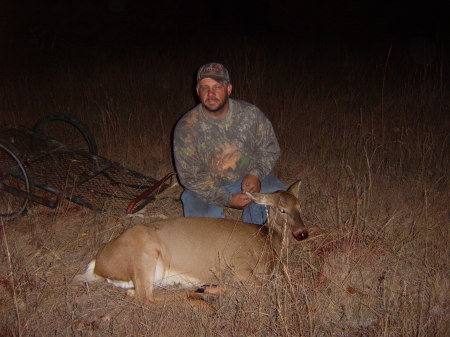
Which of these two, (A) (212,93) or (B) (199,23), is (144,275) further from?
(B) (199,23)

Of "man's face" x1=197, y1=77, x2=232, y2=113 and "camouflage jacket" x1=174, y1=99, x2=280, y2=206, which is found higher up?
"man's face" x1=197, y1=77, x2=232, y2=113

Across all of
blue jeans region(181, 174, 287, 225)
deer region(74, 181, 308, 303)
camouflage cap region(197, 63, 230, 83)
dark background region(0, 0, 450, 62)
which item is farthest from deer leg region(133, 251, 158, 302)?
dark background region(0, 0, 450, 62)

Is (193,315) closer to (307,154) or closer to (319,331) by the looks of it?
(319,331)

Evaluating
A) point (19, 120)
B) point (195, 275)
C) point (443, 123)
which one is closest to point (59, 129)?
point (19, 120)

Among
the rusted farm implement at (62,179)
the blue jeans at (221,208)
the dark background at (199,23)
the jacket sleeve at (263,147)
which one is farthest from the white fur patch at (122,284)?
Answer: the dark background at (199,23)

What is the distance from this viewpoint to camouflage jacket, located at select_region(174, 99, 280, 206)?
3805 mm

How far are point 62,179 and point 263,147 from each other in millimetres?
2427

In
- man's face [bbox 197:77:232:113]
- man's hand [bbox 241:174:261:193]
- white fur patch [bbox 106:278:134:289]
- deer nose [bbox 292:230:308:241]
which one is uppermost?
man's face [bbox 197:77:232:113]

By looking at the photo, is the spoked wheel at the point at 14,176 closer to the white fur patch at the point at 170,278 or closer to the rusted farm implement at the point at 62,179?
the rusted farm implement at the point at 62,179

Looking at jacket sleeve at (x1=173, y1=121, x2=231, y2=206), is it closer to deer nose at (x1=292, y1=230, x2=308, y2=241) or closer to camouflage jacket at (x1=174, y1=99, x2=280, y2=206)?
camouflage jacket at (x1=174, y1=99, x2=280, y2=206)

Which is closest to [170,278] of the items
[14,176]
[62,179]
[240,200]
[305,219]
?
[240,200]

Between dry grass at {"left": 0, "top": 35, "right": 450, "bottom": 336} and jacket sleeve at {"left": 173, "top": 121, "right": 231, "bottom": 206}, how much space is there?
2.19 feet

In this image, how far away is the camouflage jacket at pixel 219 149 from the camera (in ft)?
12.5

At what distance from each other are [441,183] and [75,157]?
4.49 m
